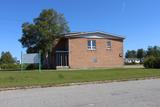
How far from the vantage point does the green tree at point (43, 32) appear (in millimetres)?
50375

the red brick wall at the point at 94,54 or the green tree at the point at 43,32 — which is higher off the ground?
the green tree at the point at 43,32

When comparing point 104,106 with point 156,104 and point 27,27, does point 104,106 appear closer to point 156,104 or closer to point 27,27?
point 156,104

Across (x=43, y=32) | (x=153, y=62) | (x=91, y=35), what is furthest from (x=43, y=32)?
(x=153, y=62)

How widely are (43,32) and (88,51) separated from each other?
6.90 meters

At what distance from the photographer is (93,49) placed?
50812 mm

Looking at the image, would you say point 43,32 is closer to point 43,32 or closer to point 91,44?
point 43,32

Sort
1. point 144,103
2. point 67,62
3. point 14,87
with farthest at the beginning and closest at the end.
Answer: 1. point 67,62
2. point 14,87
3. point 144,103

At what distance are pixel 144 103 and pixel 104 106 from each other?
166 centimetres

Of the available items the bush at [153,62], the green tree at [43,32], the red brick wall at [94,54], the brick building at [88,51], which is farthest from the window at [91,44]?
the bush at [153,62]

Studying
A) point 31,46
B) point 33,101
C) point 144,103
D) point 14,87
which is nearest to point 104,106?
point 144,103

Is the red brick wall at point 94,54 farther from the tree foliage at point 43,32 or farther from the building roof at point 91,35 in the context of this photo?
the tree foliage at point 43,32

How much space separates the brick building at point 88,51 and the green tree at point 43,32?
1.43 meters

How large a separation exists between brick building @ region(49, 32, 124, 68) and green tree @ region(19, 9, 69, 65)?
1429 millimetres

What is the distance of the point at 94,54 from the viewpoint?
5081 centimetres
